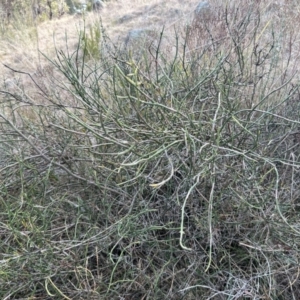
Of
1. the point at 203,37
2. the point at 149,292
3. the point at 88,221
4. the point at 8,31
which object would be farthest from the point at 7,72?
the point at 149,292

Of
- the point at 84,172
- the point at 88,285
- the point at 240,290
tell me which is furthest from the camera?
the point at 84,172

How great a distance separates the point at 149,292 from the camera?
185 cm

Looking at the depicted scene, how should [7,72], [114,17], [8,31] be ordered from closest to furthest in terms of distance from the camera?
[7,72], [8,31], [114,17]

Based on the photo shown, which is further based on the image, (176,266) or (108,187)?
(108,187)

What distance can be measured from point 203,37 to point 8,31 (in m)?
4.33

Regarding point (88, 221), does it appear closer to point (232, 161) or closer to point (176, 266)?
point (176, 266)

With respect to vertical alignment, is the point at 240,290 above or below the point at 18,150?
below

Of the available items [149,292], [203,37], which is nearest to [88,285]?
[149,292]

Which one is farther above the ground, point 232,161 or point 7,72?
point 232,161

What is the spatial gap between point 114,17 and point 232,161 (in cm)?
670

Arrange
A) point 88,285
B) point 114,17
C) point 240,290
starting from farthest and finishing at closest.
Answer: point 114,17, point 88,285, point 240,290

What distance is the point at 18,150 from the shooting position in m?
2.45

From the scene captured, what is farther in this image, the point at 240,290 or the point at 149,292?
the point at 149,292

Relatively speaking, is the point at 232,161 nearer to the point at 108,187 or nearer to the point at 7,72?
the point at 108,187
